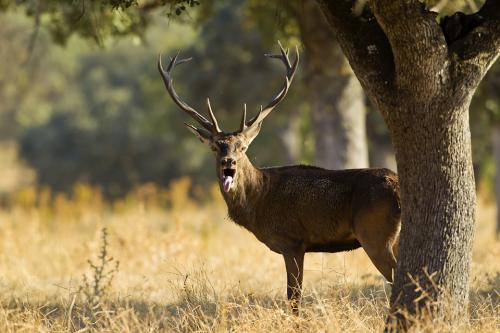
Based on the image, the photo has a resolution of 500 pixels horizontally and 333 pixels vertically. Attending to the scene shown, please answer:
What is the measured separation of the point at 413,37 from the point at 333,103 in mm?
6684

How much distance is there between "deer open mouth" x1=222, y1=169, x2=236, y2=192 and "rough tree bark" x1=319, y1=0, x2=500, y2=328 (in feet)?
6.26

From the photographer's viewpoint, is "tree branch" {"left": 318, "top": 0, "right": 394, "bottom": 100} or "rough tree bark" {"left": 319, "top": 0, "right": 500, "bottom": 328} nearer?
"rough tree bark" {"left": 319, "top": 0, "right": 500, "bottom": 328}

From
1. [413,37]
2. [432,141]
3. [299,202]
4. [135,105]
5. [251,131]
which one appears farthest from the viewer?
[135,105]

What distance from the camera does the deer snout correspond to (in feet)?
27.9

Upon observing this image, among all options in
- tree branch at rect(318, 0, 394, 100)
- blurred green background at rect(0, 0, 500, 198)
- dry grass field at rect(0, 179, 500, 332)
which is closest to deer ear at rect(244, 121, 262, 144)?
dry grass field at rect(0, 179, 500, 332)

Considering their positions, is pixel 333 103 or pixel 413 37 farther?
pixel 333 103

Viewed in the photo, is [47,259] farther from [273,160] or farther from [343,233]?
[273,160]

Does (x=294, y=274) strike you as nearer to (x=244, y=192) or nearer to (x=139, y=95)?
(x=244, y=192)

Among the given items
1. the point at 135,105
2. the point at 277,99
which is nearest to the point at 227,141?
the point at 277,99

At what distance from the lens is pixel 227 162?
8.50m

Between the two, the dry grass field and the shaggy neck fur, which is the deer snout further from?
the dry grass field

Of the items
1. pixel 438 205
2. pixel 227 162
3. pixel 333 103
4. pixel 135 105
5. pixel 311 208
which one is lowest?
pixel 311 208

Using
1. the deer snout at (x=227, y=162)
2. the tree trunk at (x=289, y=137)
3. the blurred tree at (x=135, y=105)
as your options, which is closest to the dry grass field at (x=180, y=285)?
the deer snout at (x=227, y=162)

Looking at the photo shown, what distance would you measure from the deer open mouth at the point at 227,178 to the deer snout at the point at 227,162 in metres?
0.12
